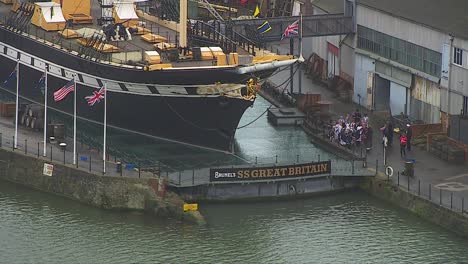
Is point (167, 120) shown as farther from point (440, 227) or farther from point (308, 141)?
point (440, 227)

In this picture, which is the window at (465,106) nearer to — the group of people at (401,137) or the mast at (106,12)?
the group of people at (401,137)

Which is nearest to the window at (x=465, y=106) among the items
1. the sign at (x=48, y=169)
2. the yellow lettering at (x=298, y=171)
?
the yellow lettering at (x=298, y=171)

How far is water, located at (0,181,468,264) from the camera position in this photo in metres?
76.3

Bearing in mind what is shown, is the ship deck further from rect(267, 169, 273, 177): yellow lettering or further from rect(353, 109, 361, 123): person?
rect(267, 169, 273, 177): yellow lettering

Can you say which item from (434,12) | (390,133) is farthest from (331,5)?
(390,133)

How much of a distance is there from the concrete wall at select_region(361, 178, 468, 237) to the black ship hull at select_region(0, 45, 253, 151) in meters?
9.80

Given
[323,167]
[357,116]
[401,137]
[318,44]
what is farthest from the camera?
[318,44]

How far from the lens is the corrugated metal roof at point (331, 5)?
110 metres

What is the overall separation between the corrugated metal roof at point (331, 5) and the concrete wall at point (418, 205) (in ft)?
84.1

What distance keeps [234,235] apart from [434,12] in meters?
24.1

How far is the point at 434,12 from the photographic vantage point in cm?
9719

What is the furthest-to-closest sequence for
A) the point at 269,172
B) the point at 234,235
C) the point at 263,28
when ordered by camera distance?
1. the point at 263,28
2. the point at 269,172
3. the point at 234,235

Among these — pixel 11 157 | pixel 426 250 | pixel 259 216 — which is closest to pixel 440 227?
pixel 426 250

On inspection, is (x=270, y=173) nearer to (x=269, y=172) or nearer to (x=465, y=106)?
(x=269, y=172)
